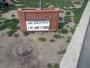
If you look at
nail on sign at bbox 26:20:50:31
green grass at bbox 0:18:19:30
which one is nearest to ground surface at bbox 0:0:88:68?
green grass at bbox 0:18:19:30

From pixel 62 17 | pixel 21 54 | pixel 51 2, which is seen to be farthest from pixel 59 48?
pixel 51 2

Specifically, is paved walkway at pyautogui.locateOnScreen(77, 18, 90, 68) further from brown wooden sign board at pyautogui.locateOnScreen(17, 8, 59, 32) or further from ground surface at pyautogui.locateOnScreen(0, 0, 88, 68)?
brown wooden sign board at pyautogui.locateOnScreen(17, 8, 59, 32)

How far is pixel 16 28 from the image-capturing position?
467 inches

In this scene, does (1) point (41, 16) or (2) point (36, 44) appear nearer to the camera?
(2) point (36, 44)

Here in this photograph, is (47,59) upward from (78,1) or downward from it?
downward

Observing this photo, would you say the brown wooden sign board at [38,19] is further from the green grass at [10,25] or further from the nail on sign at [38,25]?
the green grass at [10,25]

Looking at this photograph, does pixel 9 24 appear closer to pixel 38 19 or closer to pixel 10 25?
pixel 10 25

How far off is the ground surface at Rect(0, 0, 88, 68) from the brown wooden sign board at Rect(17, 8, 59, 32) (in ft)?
0.99

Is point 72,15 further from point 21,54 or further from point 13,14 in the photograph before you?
point 21,54

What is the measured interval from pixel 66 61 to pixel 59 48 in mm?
1279

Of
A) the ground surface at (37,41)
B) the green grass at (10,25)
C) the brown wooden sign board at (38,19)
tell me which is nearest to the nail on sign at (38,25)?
the brown wooden sign board at (38,19)

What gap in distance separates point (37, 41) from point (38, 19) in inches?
47.8

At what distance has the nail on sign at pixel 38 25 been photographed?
11.2m

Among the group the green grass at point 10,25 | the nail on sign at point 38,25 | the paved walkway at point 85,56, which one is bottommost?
the paved walkway at point 85,56
